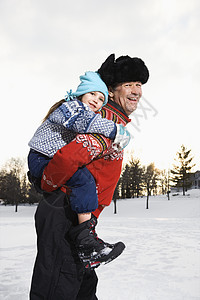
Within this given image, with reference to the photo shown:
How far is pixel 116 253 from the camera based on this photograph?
1284mm

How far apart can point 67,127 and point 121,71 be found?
603mm

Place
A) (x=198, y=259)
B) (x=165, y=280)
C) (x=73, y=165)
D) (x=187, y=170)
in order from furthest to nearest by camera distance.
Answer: (x=187, y=170)
(x=198, y=259)
(x=165, y=280)
(x=73, y=165)

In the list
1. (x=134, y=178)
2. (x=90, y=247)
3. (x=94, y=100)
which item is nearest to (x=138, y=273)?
(x=90, y=247)

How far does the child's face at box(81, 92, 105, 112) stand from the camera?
1511mm

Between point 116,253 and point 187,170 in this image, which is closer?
point 116,253

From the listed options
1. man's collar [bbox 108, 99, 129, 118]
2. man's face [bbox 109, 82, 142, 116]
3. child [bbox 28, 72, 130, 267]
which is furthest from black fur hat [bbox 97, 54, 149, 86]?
child [bbox 28, 72, 130, 267]

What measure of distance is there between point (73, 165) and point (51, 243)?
1.66 feet

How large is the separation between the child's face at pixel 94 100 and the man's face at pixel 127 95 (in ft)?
0.52

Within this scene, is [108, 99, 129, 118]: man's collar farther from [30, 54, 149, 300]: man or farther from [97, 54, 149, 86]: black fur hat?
[97, 54, 149, 86]: black fur hat

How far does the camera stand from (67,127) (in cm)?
133

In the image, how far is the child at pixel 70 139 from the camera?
1308mm

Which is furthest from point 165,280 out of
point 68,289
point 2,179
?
point 2,179

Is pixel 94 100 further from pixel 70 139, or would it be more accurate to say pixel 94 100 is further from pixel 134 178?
pixel 134 178

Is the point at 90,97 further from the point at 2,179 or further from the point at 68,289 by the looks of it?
the point at 2,179
